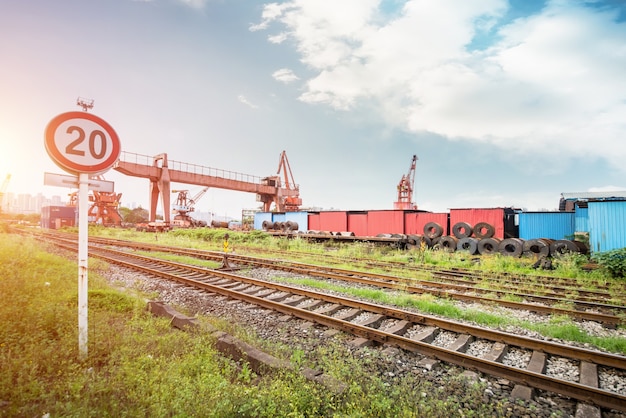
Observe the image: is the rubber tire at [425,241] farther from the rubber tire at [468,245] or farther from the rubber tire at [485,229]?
the rubber tire at [485,229]

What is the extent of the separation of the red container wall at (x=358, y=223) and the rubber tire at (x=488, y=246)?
938 centimetres

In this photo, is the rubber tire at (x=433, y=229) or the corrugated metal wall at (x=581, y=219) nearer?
the corrugated metal wall at (x=581, y=219)

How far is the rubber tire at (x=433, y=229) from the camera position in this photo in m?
19.8

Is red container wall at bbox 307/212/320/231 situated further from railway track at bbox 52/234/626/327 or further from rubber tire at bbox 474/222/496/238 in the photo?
railway track at bbox 52/234/626/327

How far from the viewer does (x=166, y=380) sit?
121 inches

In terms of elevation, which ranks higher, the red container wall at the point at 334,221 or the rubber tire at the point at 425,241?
the red container wall at the point at 334,221

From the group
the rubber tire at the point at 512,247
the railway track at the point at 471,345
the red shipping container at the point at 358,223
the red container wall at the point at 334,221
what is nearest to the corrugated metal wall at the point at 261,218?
the red container wall at the point at 334,221

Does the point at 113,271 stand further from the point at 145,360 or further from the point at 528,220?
the point at 528,220

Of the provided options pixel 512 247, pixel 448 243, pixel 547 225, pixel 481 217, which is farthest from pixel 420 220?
pixel 547 225

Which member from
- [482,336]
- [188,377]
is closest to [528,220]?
[482,336]

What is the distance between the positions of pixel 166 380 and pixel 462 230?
1896 centimetres

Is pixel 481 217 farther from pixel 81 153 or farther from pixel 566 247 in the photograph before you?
pixel 81 153

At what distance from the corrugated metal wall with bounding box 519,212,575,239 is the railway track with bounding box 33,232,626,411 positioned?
54.9 ft

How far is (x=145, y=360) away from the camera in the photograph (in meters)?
3.46
